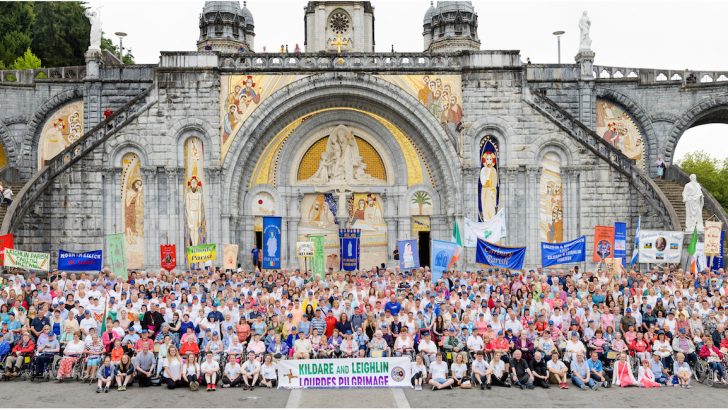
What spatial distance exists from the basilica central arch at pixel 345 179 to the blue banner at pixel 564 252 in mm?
8168

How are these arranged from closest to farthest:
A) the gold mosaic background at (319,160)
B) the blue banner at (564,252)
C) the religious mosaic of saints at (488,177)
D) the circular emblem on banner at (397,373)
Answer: the circular emblem on banner at (397,373), the blue banner at (564,252), the religious mosaic of saints at (488,177), the gold mosaic background at (319,160)

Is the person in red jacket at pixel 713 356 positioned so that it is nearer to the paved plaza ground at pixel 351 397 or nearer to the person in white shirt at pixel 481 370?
the paved plaza ground at pixel 351 397

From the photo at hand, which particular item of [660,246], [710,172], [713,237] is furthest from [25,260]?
[710,172]

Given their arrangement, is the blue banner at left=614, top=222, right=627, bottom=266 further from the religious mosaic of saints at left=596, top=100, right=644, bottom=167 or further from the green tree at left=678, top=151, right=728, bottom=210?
the green tree at left=678, top=151, right=728, bottom=210

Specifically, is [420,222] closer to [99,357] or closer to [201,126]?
[201,126]

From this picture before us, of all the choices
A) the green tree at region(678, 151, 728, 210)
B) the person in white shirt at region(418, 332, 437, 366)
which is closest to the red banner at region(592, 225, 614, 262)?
the person in white shirt at region(418, 332, 437, 366)

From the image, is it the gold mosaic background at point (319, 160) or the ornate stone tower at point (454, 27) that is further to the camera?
the ornate stone tower at point (454, 27)

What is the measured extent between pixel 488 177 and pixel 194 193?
13.7 metres

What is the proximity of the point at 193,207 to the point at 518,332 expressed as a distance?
1979 centimetres

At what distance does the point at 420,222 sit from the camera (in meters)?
37.0

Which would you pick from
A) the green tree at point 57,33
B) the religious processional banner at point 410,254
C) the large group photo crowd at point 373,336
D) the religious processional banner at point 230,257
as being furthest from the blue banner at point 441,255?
the green tree at point 57,33

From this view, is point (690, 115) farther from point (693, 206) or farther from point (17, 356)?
point (17, 356)

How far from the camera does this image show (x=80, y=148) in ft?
113

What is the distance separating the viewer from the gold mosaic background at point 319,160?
122 ft
